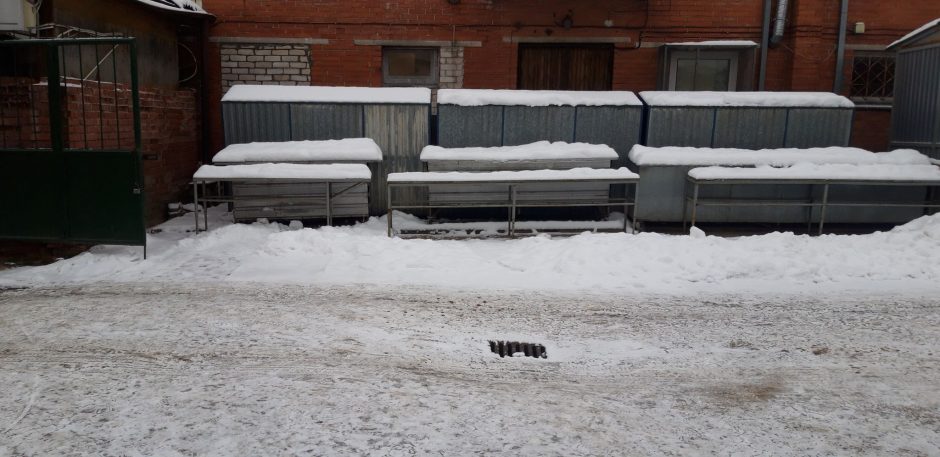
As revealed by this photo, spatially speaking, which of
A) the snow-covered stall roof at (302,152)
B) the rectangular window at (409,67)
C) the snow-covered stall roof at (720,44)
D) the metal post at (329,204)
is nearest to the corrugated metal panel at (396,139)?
the snow-covered stall roof at (302,152)

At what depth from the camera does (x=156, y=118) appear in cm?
946

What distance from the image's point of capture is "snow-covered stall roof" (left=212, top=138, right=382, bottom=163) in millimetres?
8797

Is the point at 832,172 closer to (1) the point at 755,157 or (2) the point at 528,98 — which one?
(1) the point at 755,157

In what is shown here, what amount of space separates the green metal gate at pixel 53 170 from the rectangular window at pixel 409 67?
530cm

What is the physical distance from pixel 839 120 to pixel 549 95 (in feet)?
14.8

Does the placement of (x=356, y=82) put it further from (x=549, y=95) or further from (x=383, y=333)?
(x=383, y=333)

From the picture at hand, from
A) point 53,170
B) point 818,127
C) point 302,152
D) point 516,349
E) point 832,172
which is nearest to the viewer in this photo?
point 516,349

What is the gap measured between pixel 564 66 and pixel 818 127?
14.4 feet

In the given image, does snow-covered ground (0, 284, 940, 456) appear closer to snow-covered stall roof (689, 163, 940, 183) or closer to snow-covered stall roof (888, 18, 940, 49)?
snow-covered stall roof (689, 163, 940, 183)

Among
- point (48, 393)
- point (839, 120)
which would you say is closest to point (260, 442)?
point (48, 393)

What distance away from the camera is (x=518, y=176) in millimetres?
8539

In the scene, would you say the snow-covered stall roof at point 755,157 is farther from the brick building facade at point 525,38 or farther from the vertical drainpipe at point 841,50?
the brick building facade at point 525,38

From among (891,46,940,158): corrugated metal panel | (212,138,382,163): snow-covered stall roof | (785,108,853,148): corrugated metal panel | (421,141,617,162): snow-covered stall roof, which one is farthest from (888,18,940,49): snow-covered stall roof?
(212,138,382,163): snow-covered stall roof

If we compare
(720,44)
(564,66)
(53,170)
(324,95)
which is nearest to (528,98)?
(564,66)
